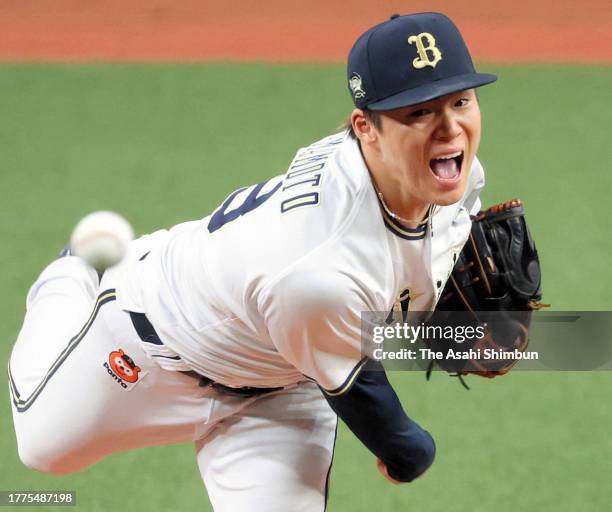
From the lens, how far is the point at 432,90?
2576mm

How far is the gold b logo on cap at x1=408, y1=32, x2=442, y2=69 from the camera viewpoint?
8.55 ft

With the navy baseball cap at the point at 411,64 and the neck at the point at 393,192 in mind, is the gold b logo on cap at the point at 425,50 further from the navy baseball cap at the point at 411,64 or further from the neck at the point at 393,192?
the neck at the point at 393,192

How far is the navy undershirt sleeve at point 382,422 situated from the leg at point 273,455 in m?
0.32

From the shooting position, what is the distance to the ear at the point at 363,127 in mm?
2717

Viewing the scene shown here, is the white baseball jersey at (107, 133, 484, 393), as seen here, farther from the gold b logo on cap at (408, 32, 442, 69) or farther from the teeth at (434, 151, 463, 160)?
the gold b logo on cap at (408, 32, 442, 69)

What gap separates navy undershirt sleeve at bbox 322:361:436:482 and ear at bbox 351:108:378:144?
2.11 ft

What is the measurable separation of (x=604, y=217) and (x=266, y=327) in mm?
3835

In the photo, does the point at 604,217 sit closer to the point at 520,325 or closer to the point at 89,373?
the point at 520,325

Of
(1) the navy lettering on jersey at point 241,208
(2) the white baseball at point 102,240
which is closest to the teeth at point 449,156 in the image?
(1) the navy lettering on jersey at point 241,208

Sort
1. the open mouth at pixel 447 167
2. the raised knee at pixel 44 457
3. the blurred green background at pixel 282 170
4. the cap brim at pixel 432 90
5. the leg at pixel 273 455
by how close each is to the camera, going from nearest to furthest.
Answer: the cap brim at pixel 432 90, the open mouth at pixel 447 167, the leg at pixel 273 455, the raised knee at pixel 44 457, the blurred green background at pixel 282 170

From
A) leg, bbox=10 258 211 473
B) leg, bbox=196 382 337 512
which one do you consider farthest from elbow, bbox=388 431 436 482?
leg, bbox=10 258 211 473

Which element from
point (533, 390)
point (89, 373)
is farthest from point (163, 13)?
point (89, 373)

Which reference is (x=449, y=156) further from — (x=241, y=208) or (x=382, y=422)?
(x=382, y=422)

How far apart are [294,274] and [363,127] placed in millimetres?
448
